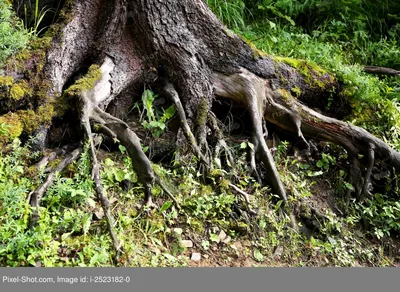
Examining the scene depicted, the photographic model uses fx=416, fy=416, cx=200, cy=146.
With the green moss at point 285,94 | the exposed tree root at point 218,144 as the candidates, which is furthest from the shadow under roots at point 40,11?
the green moss at point 285,94

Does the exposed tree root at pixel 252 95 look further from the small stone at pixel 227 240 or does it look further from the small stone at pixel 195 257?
the small stone at pixel 195 257

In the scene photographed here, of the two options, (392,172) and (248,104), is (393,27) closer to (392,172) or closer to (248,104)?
(392,172)

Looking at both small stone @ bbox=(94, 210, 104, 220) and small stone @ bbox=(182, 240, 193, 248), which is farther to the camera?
small stone @ bbox=(182, 240, 193, 248)

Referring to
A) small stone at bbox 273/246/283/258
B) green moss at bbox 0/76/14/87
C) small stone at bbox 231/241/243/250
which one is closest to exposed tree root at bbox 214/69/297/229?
small stone at bbox 273/246/283/258

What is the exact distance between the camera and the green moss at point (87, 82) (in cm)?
376

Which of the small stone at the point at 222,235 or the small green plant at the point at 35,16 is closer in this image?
the small stone at the point at 222,235

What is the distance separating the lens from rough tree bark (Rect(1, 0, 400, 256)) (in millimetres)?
3852

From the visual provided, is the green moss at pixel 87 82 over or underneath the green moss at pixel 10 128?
over

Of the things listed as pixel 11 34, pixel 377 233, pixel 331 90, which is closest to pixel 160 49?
pixel 11 34

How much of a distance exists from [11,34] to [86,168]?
153 centimetres

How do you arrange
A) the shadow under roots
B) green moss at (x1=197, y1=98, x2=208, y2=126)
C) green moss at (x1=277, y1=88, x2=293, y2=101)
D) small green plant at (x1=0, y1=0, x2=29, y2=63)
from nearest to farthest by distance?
small green plant at (x1=0, y1=0, x2=29, y2=63) < green moss at (x1=197, y1=98, x2=208, y2=126) < the shadow under roots < green moss at (x1=277, y1=88, x2=293, y2=101)

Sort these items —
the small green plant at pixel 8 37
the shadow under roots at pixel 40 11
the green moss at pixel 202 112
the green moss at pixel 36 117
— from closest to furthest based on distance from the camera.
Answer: the green moss at pixel 36 117 → the small green plant at pixel 8 37 → the green moss at pixel 202 112 → the shadow under roots at pixel 40 11

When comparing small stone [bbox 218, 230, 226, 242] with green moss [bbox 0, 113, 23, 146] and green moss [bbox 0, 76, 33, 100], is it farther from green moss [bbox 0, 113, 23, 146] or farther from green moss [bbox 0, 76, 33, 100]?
green moss [bbox 0, 76, 33, 100]

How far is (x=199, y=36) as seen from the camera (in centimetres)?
454
